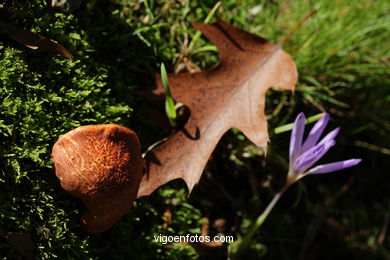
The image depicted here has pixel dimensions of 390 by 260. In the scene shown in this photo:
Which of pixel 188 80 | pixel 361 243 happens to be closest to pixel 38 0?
pixel 188 80

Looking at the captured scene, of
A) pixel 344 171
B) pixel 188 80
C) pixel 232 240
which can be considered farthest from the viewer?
pixel 344 171

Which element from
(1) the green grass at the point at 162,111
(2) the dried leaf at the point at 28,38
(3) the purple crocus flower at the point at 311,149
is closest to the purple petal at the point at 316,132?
(3) the purple crocus flower at the point at 311,149

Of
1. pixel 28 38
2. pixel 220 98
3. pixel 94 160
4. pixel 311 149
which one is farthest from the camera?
pixel 220 98

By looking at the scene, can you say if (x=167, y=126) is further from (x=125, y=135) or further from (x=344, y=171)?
(x=344, y=171)

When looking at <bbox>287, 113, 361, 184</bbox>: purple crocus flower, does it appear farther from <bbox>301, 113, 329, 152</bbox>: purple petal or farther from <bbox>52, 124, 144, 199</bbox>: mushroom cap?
<bbox>52, 124, 144, 199</bbox>: mushroom cap

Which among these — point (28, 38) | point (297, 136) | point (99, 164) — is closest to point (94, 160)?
point (99, 164)

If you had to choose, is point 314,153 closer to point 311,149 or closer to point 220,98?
point 311,149
